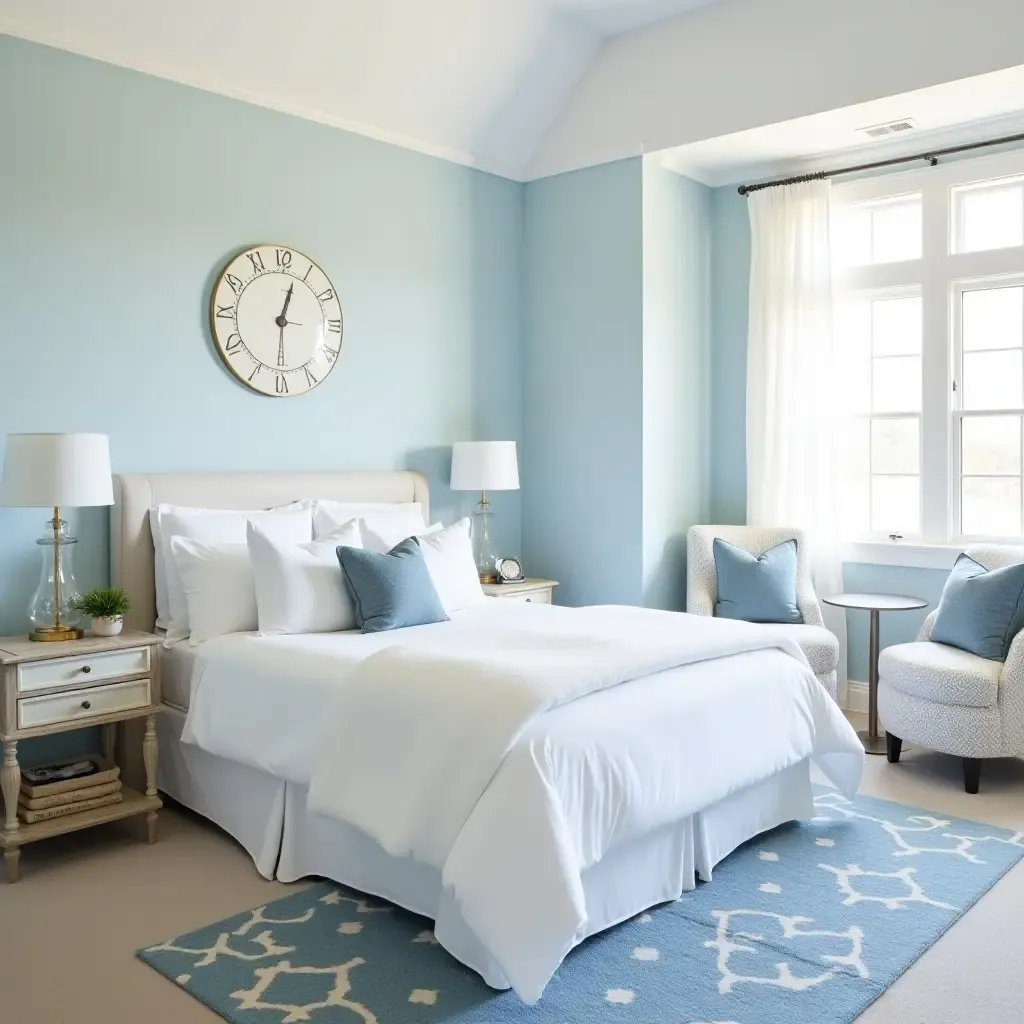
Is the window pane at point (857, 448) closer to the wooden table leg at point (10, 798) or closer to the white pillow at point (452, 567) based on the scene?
the white pillow at point (452, 567)

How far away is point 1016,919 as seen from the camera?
9.46 ft

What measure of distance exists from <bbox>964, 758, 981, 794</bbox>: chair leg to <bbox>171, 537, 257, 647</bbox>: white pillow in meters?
2.77

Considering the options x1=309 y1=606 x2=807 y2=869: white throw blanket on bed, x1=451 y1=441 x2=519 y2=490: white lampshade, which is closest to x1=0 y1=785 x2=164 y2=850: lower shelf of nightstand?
x1=309 y1=606 x2=807 y2=869: white throw blanket on bed

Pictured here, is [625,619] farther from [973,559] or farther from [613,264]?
[613,264]

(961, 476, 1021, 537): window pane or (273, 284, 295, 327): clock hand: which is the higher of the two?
(273, 284, 295, 327): clock hand

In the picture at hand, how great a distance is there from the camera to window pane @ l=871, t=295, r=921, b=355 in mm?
5102

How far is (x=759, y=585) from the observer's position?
4891mm

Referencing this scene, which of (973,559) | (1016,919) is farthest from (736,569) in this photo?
(1016,919)

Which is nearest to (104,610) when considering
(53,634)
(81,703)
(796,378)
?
(53,634)

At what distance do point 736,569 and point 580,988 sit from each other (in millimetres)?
2750

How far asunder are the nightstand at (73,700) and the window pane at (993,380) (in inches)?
151

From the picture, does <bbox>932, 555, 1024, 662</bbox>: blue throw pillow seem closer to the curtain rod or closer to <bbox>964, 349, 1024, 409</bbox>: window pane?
<bbox>964, 349, 1024, 409</bbox>: window pane

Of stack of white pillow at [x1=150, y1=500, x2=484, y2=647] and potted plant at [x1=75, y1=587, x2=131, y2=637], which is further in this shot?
stack of white pillow at [x1=150, y1=500, x2=484, y2=647]

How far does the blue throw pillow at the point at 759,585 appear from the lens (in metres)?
4.87
